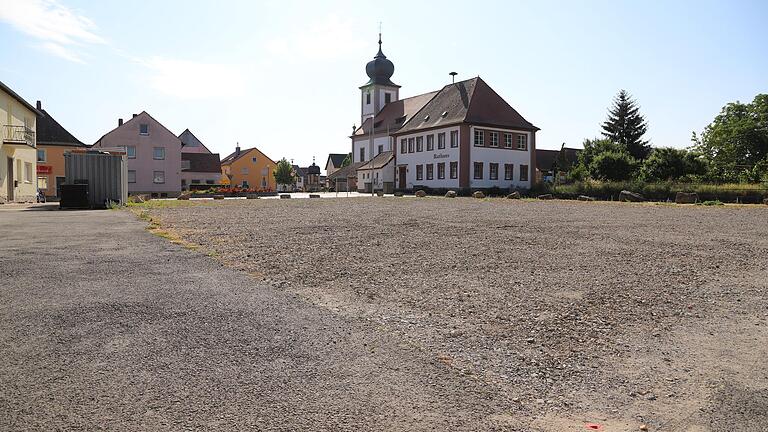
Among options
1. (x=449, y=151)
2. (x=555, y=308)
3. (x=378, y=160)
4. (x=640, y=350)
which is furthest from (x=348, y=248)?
(x=378, y=160)


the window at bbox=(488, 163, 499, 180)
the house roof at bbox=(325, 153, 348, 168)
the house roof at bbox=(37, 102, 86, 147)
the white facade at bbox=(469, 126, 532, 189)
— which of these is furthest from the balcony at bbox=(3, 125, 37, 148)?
the house roof at bbox=(325, 153, 348, 168)

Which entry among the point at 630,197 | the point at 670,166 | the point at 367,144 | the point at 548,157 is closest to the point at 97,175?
the point at 630,197

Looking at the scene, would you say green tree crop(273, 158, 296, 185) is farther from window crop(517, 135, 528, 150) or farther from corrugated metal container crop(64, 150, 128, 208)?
corrugated metal container crop(64, 150, 128, 208)

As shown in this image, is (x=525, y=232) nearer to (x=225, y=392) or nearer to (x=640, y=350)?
(x=640, y=350)

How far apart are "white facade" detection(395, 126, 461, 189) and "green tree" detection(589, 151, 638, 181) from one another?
12.7m

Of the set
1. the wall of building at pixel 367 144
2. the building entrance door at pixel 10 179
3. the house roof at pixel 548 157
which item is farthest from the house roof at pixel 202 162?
the building entrance door at pixel 10 179

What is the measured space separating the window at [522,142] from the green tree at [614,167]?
10.5 metres

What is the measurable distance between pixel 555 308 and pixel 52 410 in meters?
4.36

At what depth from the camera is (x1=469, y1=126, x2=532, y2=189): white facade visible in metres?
55.0

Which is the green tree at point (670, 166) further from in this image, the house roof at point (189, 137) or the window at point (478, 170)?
the house roof at point (189, 137)

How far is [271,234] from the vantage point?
13.2m

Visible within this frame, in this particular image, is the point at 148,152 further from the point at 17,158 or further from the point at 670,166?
the point at 670,166

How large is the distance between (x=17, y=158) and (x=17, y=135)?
178cm

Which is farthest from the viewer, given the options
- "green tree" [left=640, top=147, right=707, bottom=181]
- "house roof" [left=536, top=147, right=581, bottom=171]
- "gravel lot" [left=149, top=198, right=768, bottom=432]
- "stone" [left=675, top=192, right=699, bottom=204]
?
"house roof" [left=536, top=147, right=581, bottom=171]
